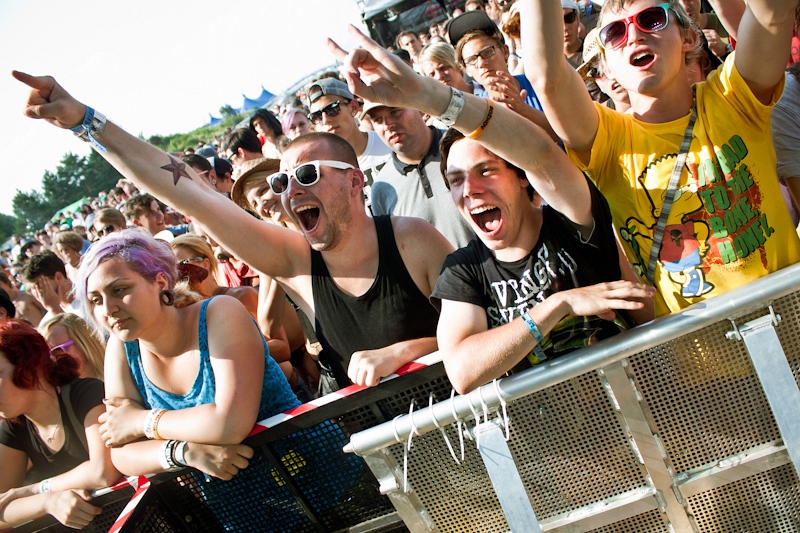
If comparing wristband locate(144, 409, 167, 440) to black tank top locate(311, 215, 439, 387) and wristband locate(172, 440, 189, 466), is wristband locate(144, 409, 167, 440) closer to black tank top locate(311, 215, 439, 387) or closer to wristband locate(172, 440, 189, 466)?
wristband locate(172, 440, 189, 466)

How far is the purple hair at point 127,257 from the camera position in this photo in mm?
3037

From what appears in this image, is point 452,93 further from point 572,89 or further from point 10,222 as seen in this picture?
point 10,222

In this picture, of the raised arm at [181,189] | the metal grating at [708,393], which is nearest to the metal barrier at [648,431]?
the metal grating at [708,393]

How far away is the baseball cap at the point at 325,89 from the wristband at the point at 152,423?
10.6 feet

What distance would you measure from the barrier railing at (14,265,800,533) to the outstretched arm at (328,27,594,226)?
587 mm

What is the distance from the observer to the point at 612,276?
2395 mm

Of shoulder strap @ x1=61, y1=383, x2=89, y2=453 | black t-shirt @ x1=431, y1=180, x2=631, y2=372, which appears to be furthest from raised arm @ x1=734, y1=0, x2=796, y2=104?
shoulder strap @ x1=61, y1=383, x2=89, y2=453

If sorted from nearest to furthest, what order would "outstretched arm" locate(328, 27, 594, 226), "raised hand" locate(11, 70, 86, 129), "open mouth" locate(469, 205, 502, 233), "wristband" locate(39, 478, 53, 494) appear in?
"outstretched arm" locate(328, 27, 594, 226) → "open mouth" locate(469, 205, 502, 233) → "raised hand" locate(11, 70, 86, 129) → "wristband" locate(39, 478, 53, 494)

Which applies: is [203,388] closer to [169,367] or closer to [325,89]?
[169,367]

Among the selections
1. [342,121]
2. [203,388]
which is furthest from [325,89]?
[203,388]

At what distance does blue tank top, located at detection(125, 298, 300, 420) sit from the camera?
9.40 ft

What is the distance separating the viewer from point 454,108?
2086 millimetres

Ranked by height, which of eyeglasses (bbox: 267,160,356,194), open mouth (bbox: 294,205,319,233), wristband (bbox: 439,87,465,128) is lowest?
wristband (bbox: 439,87,465,128)

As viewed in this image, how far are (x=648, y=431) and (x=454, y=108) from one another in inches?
46.5
